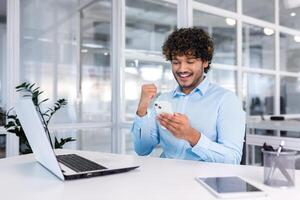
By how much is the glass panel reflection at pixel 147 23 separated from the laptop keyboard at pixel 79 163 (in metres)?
2.63

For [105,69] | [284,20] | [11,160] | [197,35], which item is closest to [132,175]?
[11,160]

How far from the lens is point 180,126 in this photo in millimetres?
1253

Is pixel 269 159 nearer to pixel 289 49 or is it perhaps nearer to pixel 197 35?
pixel 197 35

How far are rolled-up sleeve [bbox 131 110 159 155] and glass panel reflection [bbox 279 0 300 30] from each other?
11.6 feet

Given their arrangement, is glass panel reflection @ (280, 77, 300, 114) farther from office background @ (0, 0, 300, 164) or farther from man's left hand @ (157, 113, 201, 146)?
man's left hand @ (157, 113, 201, 146)

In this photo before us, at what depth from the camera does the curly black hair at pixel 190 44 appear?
166 cm

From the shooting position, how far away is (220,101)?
155 cm

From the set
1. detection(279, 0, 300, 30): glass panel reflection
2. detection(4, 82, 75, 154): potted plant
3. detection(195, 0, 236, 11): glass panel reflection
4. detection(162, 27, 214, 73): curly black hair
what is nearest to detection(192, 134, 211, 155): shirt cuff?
detection(162, 27, 214, 73): curly black hair

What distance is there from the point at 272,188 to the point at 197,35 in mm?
1016

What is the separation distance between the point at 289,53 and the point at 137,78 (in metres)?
2.48

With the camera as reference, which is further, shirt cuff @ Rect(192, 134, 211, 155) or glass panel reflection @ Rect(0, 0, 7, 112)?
glass panel reflection @ Rect(0, 0, 7, 112)

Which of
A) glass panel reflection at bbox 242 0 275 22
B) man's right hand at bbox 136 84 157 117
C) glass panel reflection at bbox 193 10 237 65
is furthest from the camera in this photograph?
glass panel reflection at bbox 242 0 275 22

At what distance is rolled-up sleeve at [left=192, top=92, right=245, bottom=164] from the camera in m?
1.30

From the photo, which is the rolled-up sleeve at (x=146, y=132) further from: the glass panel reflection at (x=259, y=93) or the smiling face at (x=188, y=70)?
the glass panel reflection at (x=259, y=93)
